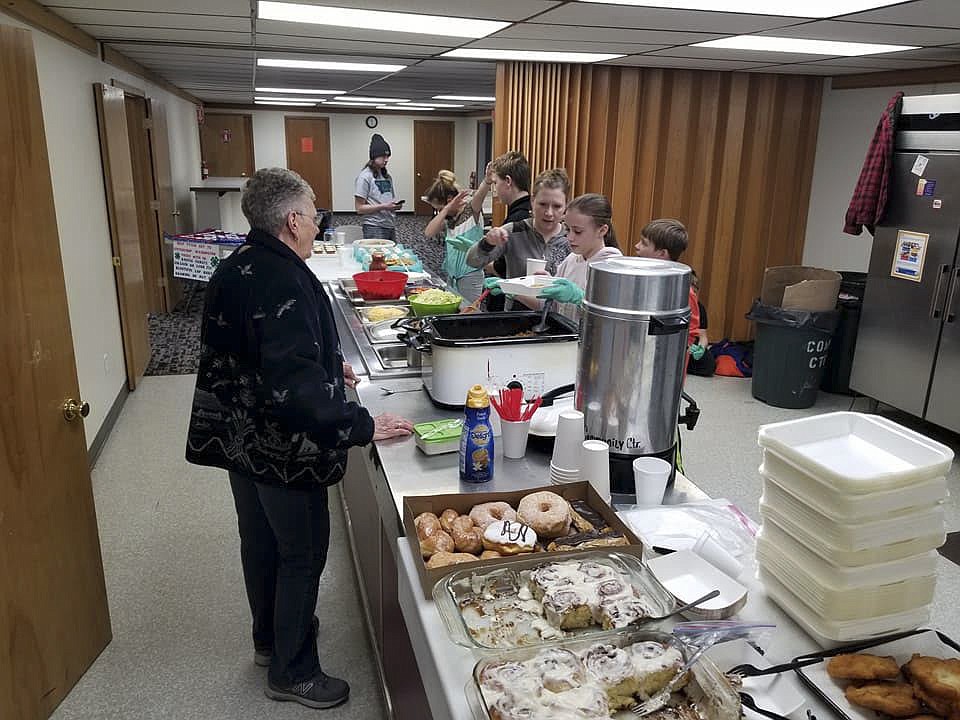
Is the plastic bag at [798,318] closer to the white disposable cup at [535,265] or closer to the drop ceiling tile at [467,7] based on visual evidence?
the white disposable cup at [535,265]

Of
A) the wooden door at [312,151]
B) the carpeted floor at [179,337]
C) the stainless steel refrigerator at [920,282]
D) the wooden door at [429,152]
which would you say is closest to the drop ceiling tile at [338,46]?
the carpeted floor at [179,337]

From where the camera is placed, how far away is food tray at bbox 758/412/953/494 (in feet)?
3.68

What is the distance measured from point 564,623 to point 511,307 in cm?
191

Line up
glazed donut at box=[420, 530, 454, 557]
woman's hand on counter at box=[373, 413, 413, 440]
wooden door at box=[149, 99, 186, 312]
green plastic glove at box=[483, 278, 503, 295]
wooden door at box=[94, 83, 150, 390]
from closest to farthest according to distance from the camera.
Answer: glazed donut at box=[420, 530, 454, 557]
woman's hand on counter at box=[373, 413, 413, 440]
green plastic glove at box=[483, 278, 503, 295]
wooden door at box=[94, 83, 150, 390]
wooden door at box=[149, 99, 186, 312]

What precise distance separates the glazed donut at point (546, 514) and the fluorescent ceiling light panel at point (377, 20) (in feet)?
8.30

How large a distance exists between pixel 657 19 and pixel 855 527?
2717 mm

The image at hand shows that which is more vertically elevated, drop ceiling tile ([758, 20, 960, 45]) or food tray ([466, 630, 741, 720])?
drop ceiling tile ([758, 20, 960, 45])

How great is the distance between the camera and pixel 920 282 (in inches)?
166

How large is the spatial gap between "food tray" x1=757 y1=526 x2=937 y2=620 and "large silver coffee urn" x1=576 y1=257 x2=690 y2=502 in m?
0.50

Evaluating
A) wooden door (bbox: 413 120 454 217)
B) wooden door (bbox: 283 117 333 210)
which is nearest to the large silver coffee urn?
wooden door (bbox: 283 117 333 210)

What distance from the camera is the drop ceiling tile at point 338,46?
4111 mm

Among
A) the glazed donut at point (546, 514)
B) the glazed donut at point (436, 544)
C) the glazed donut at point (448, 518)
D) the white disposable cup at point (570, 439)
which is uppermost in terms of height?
the white disposable cup at point (570, 439)

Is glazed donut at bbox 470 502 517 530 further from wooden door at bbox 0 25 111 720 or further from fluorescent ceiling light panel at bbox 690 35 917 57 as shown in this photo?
fluorescent ceiling light panel at bbox 690 35 917 57

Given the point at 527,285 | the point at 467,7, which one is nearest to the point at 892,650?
the point at 527,285
